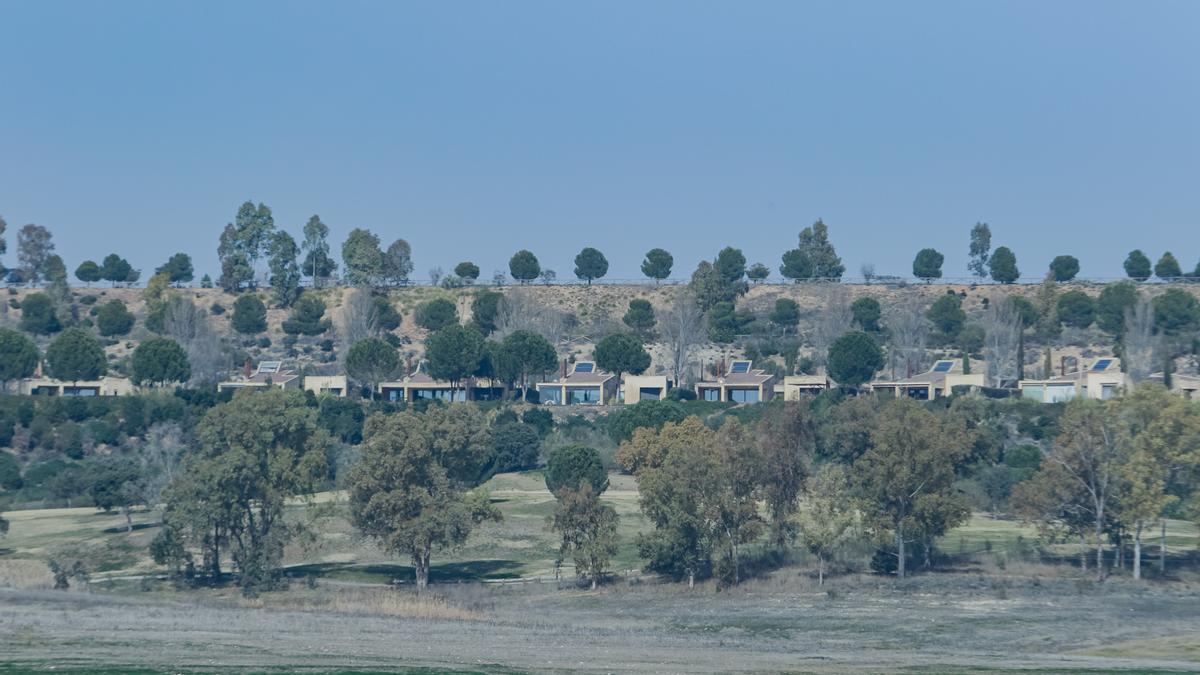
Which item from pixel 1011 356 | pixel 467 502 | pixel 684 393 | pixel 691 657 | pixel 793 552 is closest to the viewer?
pixel 691 657

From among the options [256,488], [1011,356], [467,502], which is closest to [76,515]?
[256,488]

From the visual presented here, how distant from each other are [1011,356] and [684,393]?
34327 millimetres

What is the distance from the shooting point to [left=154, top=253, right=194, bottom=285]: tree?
187625 millimetres

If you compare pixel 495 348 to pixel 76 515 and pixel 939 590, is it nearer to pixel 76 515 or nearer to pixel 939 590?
pixel 76 515

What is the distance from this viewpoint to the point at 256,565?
203 feet

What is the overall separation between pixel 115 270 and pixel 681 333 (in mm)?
83970

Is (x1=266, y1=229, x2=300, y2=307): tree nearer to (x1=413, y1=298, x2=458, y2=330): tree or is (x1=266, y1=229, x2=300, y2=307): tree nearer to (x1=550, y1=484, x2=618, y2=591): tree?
(x1=413, y1=298, x2=458, y2=330): tree

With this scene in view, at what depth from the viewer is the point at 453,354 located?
12925 centimetres

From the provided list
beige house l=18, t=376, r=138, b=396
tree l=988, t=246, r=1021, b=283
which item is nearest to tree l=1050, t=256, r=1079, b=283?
tree l=988, t=246, r=1021, b=283

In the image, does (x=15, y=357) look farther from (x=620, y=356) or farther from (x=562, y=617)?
(x=562, y=617)

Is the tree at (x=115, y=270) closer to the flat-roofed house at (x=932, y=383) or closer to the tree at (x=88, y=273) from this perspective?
the tree at (x=88, y=273)

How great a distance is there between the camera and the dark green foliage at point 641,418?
104625mm

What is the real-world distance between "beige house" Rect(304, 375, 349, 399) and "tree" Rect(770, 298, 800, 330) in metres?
54.3

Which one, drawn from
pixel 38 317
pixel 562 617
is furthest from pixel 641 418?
pixel 38 317
